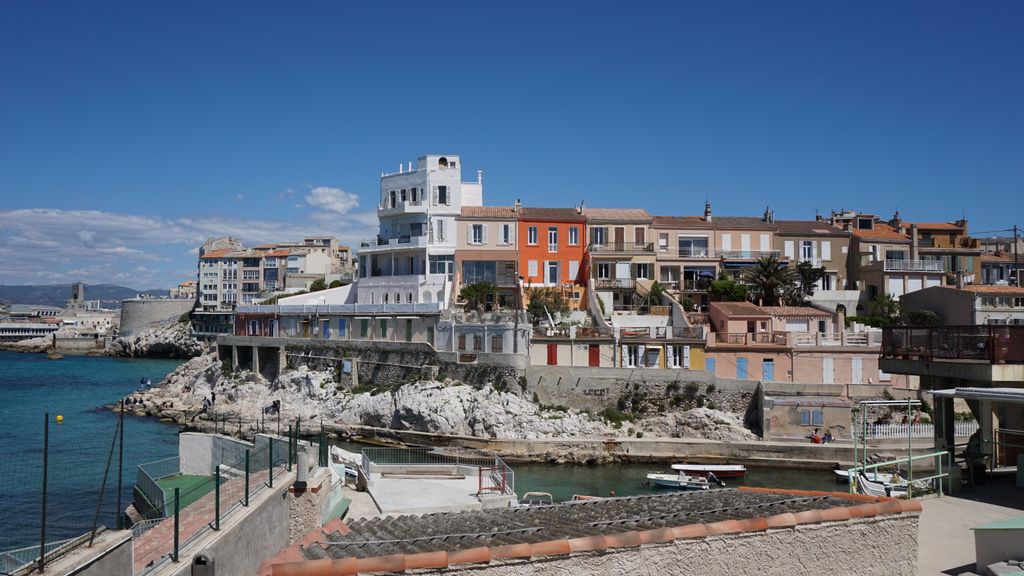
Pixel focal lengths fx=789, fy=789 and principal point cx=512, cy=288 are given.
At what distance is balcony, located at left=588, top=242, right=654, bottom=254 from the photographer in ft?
164

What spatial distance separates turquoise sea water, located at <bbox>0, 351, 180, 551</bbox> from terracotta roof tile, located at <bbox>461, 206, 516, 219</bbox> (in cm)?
2157

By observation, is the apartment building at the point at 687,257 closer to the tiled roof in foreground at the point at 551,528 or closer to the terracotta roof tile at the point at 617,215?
the terracotta roof tile at the point at 617,215

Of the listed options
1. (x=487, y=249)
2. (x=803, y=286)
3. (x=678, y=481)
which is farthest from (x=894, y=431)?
(x=487, y=249)

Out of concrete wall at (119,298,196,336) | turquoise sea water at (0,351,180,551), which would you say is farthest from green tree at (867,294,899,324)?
concrete wall at (119,298,196,336)

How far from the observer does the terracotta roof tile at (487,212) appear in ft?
165

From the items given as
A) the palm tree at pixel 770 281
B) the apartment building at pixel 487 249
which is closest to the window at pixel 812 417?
the palm tree at pixel 770 281

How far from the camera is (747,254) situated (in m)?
52.7

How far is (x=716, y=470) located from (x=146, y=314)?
99454 mm

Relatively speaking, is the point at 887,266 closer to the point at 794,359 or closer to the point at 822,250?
the point at 822,250

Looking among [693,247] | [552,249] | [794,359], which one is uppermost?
[693,247]

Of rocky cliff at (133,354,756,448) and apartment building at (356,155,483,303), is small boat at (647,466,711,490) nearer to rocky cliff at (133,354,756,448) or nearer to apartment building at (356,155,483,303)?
rocky cliff at (133,354,756,448)

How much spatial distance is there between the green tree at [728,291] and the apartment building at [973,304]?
11.8 metres

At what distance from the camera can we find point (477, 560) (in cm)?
892

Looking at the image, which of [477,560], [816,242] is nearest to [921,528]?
[477,560]
